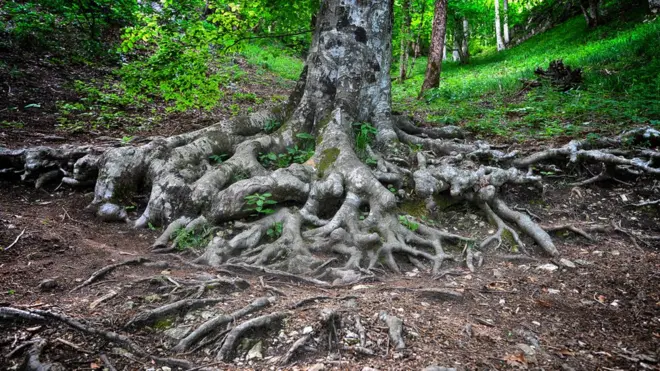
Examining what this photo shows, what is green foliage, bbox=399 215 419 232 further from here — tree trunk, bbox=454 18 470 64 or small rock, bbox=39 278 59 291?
tree trunk, bbox=454 18 470 64

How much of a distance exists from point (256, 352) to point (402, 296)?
137 cm

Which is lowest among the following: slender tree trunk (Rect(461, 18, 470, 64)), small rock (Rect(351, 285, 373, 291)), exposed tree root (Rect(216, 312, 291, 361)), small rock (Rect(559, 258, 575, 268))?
small rock (Rect(351, 285, 373, 291))

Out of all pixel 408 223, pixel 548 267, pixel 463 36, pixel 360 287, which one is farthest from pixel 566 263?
pixel 463 36

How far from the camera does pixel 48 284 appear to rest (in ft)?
9.70

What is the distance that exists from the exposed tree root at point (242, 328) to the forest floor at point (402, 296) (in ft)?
0.18

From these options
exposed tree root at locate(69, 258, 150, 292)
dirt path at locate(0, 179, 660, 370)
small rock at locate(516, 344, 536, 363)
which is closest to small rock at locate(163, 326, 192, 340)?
dirt path at locate(0, 179, 660, 370)

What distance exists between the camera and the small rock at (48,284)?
294 centimetres

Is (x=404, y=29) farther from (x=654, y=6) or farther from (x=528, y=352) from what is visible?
(x=528, y=352)

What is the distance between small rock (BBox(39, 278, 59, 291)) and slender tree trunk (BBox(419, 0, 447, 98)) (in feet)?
39.2

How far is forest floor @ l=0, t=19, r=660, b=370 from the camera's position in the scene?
7.63ft

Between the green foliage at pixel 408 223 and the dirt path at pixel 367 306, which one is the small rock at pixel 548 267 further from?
the green foliage at pixel 408 223

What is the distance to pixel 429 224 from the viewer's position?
4699 millimetres

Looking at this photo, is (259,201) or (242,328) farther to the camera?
(259,201)

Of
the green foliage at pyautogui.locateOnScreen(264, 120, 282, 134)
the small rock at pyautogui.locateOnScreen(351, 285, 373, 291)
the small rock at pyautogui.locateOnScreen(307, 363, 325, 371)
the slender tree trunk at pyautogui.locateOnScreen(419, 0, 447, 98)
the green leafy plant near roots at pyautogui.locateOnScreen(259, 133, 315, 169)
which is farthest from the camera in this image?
the slender tree trunk at pyautogui.locateOnScreen(419, 0, 447, 98)
